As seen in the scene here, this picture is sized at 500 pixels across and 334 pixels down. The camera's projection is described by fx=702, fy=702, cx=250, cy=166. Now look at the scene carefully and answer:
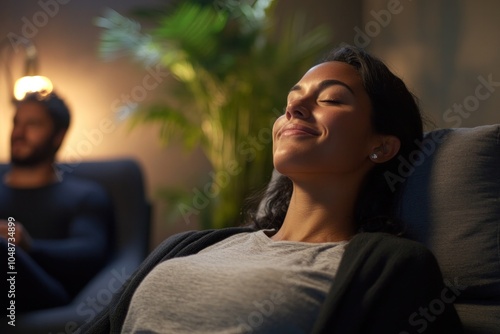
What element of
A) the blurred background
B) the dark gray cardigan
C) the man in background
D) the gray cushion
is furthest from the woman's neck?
the blurred background

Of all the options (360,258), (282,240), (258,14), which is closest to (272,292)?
(360,258)

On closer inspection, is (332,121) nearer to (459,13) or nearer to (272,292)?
(272,292)

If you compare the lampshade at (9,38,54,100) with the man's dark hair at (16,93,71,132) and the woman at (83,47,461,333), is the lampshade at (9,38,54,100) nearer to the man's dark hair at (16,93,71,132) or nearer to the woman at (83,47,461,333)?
the man's dark hair at (16,93,71,132)

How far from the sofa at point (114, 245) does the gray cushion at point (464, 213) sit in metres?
1.24

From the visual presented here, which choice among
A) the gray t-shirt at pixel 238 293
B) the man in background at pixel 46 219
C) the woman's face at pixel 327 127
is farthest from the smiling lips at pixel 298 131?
the man in background at pixel 46 219

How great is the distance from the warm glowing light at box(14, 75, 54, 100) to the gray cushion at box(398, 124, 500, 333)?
7.33ft

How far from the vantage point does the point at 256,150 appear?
3.10 metres

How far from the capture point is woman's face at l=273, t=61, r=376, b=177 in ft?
4.48

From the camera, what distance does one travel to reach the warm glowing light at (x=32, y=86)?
3205 millimetres

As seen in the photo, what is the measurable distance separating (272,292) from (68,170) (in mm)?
1939

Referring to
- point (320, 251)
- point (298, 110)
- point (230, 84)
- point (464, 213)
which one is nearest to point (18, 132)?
point (230, 84)

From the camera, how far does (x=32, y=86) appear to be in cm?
322

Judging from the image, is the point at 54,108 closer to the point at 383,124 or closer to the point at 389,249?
Result: the point at 383,124

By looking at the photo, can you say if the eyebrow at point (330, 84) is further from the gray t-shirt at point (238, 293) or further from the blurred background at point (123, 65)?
the blurred background at point (123, 65)
